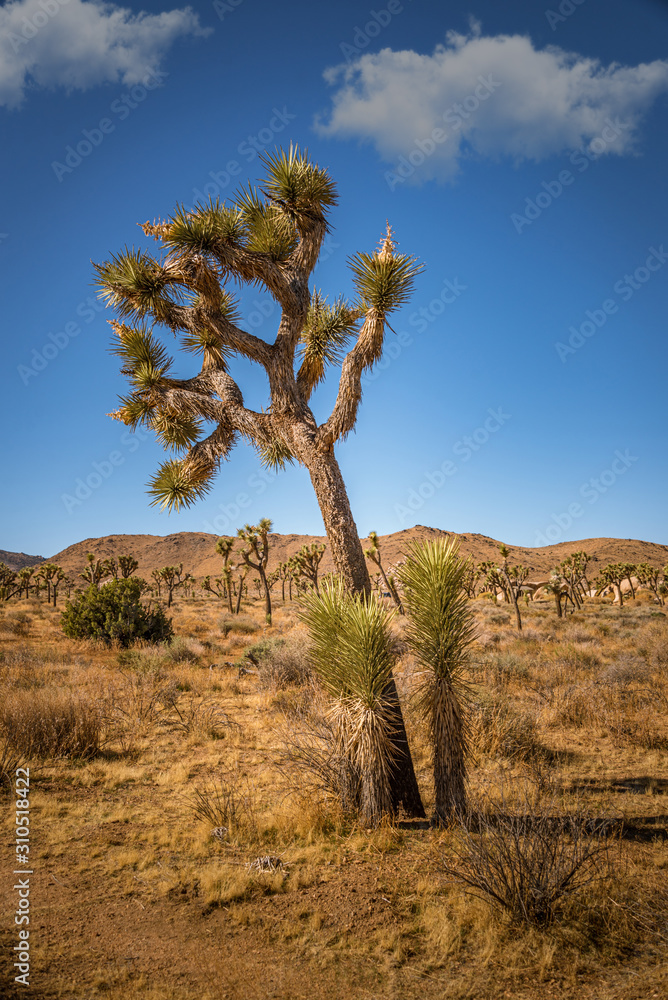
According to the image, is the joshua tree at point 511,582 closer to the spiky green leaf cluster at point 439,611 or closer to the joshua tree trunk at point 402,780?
the joshua tree trunk at point 402,780

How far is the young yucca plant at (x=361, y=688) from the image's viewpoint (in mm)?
4711

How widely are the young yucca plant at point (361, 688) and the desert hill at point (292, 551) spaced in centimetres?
5979

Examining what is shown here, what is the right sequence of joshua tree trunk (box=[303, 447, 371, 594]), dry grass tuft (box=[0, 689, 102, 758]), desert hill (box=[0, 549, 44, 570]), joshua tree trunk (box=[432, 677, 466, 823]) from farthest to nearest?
desert hill (box=[0, 549, 44, 570])
dry grass tuft (box=[0, 689, 102, 758])
joshua tree trunk (box=[303, 447, 371, 594])
joshua tree trunk (box=[432, 677, 466, 823])

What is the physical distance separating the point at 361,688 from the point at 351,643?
430 mm

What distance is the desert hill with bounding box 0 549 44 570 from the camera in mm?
97131

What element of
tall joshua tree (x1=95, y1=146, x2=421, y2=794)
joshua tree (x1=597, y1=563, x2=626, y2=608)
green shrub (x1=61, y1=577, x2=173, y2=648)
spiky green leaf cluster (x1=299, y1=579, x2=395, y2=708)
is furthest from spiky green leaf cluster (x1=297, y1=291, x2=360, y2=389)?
joshua tree (x1=597, y1=563, x2=626, y2=608)

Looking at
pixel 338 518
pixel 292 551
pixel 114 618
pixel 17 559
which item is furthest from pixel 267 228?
pixel 17 559

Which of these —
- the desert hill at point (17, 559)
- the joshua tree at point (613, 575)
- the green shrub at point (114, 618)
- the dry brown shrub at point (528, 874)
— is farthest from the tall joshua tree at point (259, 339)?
the desert hill at point (17, 559)

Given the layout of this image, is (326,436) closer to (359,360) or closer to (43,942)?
(359,360)

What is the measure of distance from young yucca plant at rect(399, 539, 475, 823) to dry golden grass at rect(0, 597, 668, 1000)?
1.76ft

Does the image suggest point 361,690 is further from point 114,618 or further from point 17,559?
point 17,559

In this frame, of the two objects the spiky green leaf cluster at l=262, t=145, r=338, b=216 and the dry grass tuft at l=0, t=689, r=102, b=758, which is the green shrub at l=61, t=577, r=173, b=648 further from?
the spiky green leaf cluster at l=262, t=145, r=338, b=216

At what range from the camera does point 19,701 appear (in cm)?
705

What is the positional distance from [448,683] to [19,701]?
20.5 feet
